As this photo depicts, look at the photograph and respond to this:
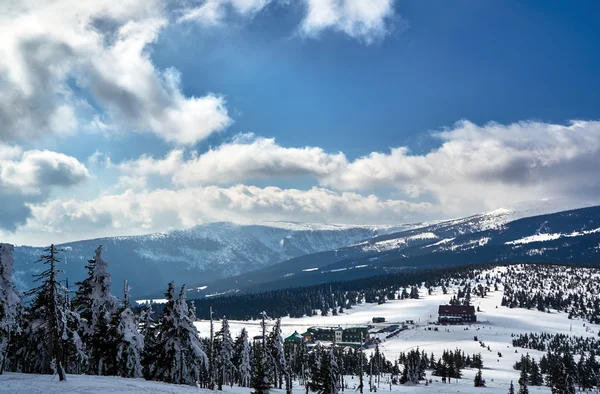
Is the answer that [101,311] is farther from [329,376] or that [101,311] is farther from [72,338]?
[329,376]

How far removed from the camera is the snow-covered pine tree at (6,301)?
42781 millimetres

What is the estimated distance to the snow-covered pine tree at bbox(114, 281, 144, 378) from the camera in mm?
52531

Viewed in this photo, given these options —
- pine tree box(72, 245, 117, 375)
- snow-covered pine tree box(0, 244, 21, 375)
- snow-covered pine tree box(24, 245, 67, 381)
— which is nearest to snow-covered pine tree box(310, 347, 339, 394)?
pine tree box(72, 245, 117, 375)

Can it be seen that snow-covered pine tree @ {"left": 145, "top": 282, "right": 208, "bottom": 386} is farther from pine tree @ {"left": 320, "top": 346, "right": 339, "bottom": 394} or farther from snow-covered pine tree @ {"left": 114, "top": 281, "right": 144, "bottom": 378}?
pine tree @ {"left": 320, "top": 346, "right": 339, "bottom": 394}

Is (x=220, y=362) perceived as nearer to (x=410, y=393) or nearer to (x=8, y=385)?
(x=410, y=393)

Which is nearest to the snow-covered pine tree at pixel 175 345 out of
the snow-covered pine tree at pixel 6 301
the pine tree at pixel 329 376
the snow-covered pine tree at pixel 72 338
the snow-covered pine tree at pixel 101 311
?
the snow-covered pine tree at pixel 101 311

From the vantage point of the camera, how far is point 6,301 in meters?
43.2

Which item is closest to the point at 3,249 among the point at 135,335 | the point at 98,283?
the point at 98,283

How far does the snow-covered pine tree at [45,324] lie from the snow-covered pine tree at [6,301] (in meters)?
1.67

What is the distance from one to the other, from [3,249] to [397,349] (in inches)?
6875

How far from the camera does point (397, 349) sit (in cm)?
19600

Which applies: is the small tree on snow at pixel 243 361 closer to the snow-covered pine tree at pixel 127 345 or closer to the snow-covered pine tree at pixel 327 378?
the snow-covered pine tree at pixel 327 378

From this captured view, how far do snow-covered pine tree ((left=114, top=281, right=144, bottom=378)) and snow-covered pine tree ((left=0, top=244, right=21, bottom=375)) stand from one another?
1034cm

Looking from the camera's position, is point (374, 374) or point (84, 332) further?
point (374, 374)
